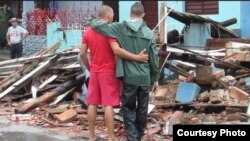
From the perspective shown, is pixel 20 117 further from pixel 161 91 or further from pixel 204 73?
pixel 204 73

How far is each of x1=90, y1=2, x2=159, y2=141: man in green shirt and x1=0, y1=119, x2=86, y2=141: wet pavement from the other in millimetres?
1009

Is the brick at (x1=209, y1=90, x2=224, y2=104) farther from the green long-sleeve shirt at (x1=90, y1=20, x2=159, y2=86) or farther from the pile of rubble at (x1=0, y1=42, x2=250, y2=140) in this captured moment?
the green long-sleeve shirt at (x1=90, y1=20, x2=159, y2=86)

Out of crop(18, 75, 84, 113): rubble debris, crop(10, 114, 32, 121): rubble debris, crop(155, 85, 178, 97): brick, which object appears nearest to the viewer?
crop(10, 114, 32, 121): rubble debris

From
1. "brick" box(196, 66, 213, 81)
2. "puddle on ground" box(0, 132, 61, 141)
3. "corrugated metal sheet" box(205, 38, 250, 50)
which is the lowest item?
"puddle on ground" box(0, 132, 61, 141)

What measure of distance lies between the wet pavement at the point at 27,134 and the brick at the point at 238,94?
2995mm

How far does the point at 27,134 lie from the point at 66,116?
0.84m

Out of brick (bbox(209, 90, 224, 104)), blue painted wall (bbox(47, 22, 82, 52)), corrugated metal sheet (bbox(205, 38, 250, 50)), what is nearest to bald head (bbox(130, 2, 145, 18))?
brick (bbox(209, 90, 224, 104))

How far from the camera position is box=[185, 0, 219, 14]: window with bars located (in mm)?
17953

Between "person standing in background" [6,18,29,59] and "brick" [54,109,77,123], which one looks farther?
"person standing in background" [6,18,29,59]

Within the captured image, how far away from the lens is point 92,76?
679 centimetres

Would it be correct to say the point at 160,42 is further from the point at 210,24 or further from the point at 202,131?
the point at 210,24

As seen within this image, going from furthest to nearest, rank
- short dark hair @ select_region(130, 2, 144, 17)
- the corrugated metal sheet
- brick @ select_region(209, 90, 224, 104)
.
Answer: the corrugated metal sheet
brick @ select_region(209, 90, 224, 104)
short dark hair @ select_region(130, 2, 144, 17)

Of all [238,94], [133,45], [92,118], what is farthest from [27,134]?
[238,94]

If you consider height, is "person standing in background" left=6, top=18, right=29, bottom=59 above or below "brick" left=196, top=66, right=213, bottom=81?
above
